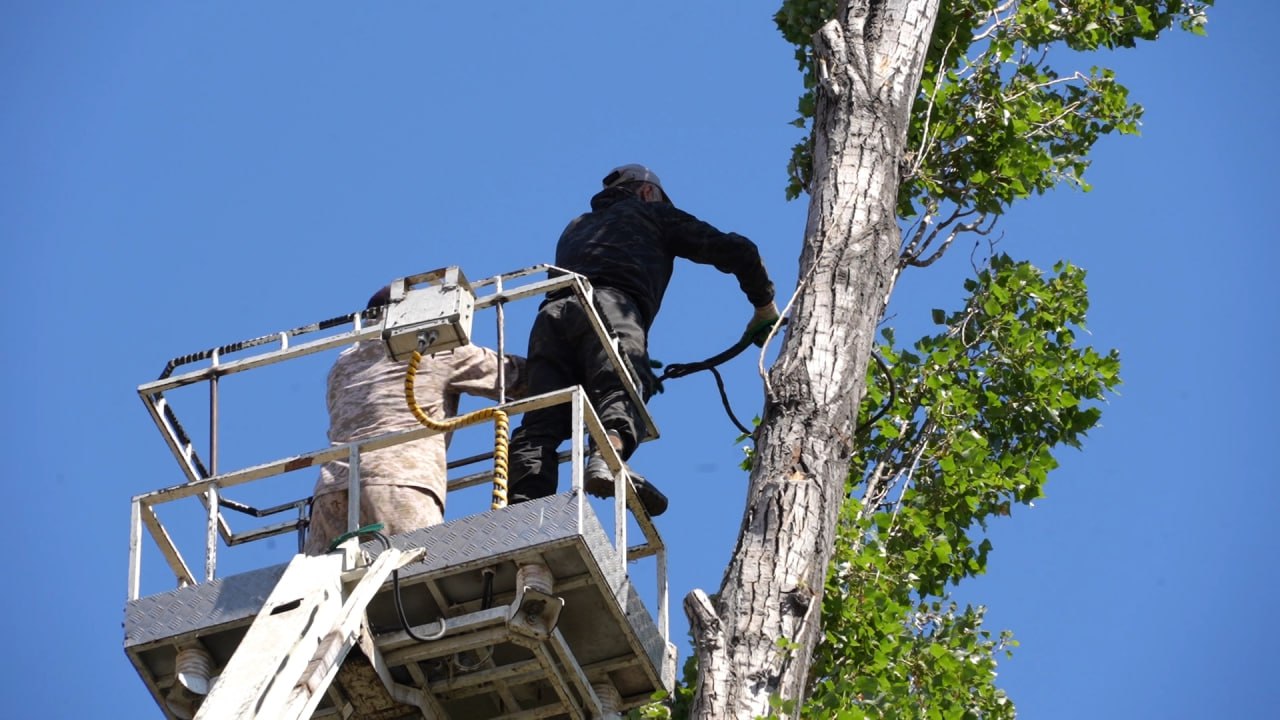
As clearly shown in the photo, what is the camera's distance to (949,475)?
11312mm

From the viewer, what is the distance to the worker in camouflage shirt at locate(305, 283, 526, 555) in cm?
984

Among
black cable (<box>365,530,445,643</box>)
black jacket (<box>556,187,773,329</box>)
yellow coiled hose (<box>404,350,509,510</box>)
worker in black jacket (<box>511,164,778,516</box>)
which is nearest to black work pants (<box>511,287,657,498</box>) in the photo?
worker in black jacket (<box>511,164,778,516</box>)

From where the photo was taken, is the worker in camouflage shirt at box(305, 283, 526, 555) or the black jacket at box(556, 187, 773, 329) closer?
the worker in camouflage shirt at box(305, 283, 526, 555)

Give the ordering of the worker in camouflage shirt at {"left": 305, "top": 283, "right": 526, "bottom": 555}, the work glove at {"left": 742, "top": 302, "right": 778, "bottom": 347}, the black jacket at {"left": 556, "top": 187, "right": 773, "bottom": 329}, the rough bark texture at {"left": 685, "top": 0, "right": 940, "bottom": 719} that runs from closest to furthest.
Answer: the rough bark texture at {"left": 685, "top": 0, "right": 940, "bottom": 719} < the worker in camouflage shirt at {"left": 305, "top": 283, "right": 526, "bottom": 555} < the black jacket at {"left": 556, "top": 187, "right": 773, "bottom": 329} < the work glove at {"left": 742, "top": 302, "right": 778, "bottom": 347}

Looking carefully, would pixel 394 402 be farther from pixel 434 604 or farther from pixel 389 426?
pixel 434 604

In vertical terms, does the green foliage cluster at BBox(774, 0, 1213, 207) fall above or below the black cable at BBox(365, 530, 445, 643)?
above

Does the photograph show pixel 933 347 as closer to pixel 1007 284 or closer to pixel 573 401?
pixel 1007 284

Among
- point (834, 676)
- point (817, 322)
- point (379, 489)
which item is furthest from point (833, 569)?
point (379, 489)

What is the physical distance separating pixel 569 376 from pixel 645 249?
107 cm

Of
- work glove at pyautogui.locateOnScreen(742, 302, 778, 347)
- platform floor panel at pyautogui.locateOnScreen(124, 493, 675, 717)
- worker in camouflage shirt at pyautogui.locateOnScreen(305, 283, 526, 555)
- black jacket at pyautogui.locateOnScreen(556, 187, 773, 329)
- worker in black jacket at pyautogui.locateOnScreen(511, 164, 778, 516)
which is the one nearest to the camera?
platform floor panel at pyautogui.locateOnScreen(124, 493, 675, 717)

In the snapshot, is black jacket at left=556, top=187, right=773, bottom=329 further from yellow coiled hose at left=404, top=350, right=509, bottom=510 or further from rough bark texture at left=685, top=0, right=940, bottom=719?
yellow coiled hose at left=404, top=350, right=509, bottom=510

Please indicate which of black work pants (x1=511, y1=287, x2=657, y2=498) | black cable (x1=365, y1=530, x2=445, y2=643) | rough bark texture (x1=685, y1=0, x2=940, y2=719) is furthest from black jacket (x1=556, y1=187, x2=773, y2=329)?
black cable (x1=365, y1=530, x2=445, y2=643)

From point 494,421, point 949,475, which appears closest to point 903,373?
point 949,475

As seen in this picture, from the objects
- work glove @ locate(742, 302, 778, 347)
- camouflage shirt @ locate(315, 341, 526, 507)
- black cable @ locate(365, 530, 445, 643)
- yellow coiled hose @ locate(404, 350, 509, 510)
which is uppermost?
work glove @ locate(742, 302, 778, 347)
